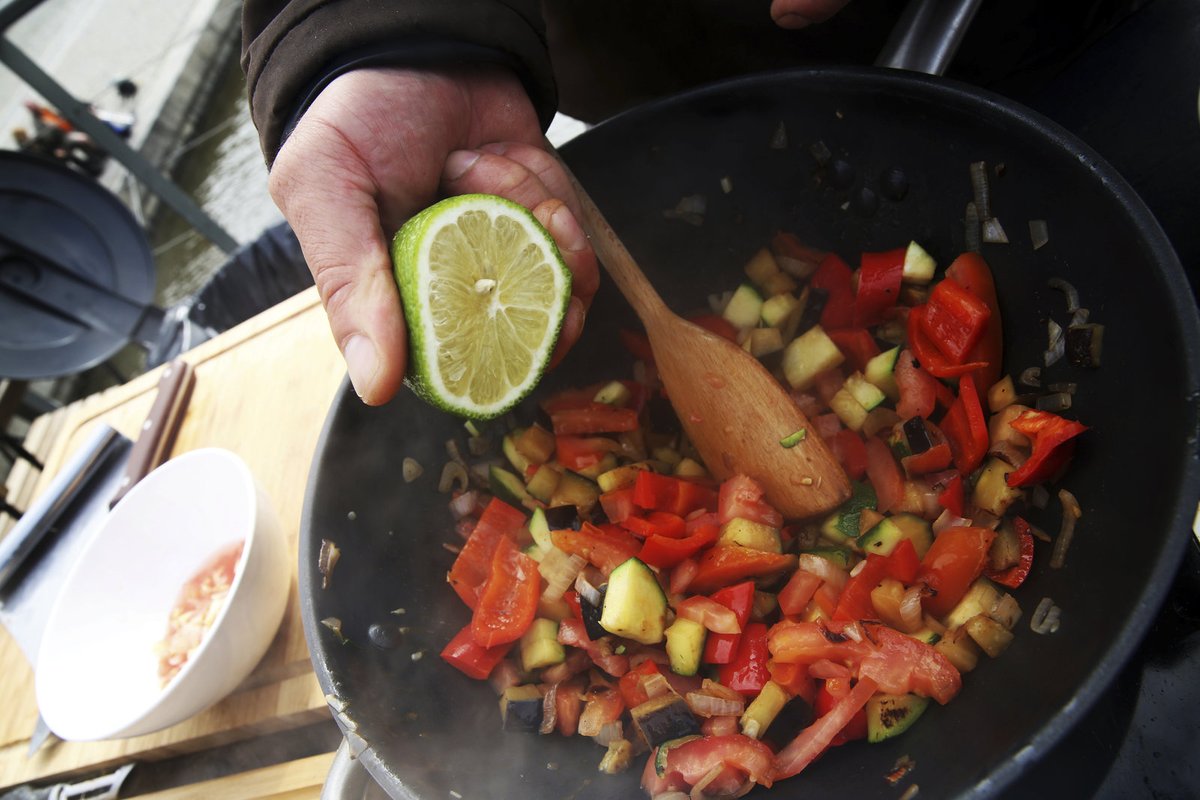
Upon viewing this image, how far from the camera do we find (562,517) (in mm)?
1539

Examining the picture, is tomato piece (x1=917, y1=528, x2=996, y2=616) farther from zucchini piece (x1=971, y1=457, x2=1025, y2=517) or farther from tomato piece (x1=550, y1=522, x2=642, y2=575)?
tomato piece (x1=550, y1=522, x2=642, y2=575)

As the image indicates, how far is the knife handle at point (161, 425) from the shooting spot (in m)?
2.30

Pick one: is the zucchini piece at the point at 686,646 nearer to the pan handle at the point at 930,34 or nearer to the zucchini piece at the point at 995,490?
the zucchini piece at the point at 995,490

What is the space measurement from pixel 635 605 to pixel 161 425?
180 cm

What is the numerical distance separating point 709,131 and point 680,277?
0.33m

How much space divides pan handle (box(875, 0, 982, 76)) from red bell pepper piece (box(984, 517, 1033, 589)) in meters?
0.75

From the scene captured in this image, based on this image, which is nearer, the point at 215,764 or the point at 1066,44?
the point at 1066,44

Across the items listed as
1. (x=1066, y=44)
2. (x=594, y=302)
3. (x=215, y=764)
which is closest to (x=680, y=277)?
(x=594, y=302)

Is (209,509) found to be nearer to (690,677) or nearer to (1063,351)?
(690,677)

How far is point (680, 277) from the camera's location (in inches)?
69.5

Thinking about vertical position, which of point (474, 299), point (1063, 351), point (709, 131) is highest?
point (474, 299)

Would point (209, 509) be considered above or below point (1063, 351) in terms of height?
above

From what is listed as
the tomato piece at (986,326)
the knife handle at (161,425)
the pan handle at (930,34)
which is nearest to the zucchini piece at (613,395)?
the tomato piece at (986,326)

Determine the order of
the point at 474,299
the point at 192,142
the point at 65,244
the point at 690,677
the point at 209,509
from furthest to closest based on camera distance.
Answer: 1. the point at 192,142
2. the point at 65,244
3. the point at 209,509
4. the point at 690,677
5. the point at 474,299
